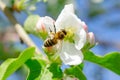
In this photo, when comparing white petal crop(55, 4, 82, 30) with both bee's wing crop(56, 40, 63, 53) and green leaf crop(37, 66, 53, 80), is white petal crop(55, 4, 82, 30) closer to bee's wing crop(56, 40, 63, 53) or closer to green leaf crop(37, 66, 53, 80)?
bee's wing crop(56, 40, 63, 53)

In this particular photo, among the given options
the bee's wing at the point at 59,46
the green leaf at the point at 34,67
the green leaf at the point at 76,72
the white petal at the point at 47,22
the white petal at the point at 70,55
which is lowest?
the green leaf at the point at 76,72

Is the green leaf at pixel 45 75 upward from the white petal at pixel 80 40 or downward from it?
downward

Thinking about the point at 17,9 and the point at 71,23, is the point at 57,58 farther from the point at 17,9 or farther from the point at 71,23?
the point at 17,9

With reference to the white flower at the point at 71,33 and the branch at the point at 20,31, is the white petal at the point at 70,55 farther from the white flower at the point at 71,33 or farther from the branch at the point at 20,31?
the branch at the point at 20,31

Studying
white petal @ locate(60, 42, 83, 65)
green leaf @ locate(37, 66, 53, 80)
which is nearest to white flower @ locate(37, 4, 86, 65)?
white petal @ locate(60, 42, 83, 65)

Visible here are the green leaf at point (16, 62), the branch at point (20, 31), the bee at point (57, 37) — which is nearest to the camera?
the green leaf at point (16, 62)

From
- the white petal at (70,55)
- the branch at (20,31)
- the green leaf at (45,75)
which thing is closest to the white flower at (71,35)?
the white petal at (70,55)

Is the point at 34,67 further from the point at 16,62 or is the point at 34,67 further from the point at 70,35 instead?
the point at 70,35
